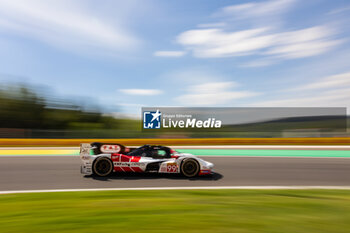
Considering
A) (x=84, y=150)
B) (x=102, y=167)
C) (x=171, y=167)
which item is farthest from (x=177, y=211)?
(x=84, y=150)

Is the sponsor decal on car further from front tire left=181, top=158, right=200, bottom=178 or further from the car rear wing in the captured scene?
front tire left=181, top=158, right=200, bottom=178

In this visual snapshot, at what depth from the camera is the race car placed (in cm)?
771

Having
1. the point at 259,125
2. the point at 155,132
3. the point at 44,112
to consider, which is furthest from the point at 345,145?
the point at 44,112

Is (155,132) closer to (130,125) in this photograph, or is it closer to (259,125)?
(130,125)

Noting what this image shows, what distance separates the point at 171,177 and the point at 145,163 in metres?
0.90

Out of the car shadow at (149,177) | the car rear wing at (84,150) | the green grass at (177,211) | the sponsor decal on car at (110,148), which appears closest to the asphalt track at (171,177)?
the car shadow at (149,177)

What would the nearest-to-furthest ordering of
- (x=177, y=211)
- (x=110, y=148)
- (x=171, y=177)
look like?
1. (x=177, y=211)
2. (x=171, y=177)
3. (x=110, y=148)

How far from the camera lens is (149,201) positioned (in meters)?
5.06

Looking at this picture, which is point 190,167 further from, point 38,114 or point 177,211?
point 38,114

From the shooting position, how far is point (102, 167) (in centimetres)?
784

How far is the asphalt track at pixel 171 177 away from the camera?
698 cm

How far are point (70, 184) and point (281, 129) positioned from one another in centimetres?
1721

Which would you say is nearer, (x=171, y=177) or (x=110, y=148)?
(x=171, y=177)

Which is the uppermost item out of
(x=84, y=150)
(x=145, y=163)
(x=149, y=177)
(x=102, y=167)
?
(x=84, y=150)
